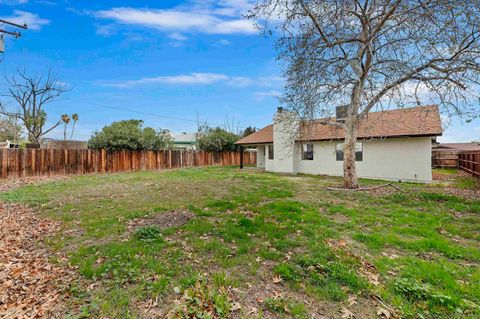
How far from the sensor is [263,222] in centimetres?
543

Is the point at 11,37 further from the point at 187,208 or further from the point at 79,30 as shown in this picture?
the point at 187,208

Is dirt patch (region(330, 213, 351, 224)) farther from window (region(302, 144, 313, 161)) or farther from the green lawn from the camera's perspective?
window (region(302, 144, 313, 161))

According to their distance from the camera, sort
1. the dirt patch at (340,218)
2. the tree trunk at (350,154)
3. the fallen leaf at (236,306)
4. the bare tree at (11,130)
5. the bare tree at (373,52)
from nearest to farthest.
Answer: the fallen leaf at (236,306), the dirt patch at (340,218), the bare tree at (373,52), the tree trunk at (350,154), the bare tree at (11,130)

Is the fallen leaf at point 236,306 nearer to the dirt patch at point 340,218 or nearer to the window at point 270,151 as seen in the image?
the dirt patch at point 340,218

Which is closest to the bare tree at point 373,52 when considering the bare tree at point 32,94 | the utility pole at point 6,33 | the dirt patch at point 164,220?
the dirt patch at point 164,220

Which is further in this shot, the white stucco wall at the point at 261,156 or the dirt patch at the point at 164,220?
the white stucco wall at the point at 261,156

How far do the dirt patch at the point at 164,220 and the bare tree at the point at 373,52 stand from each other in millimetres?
6306

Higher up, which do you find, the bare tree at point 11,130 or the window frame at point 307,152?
the bare tree at point 11,130

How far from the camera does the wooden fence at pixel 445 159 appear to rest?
65.8ft

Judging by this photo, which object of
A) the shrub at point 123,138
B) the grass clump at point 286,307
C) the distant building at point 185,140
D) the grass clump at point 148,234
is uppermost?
the distant building at point 185,140

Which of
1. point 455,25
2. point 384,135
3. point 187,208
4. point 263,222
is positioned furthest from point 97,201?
point 384,135

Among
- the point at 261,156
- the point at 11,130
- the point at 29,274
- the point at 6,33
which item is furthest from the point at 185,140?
the point at 29,274

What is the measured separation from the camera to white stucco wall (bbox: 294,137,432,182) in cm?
1241

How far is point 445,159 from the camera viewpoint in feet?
→ 67.0
